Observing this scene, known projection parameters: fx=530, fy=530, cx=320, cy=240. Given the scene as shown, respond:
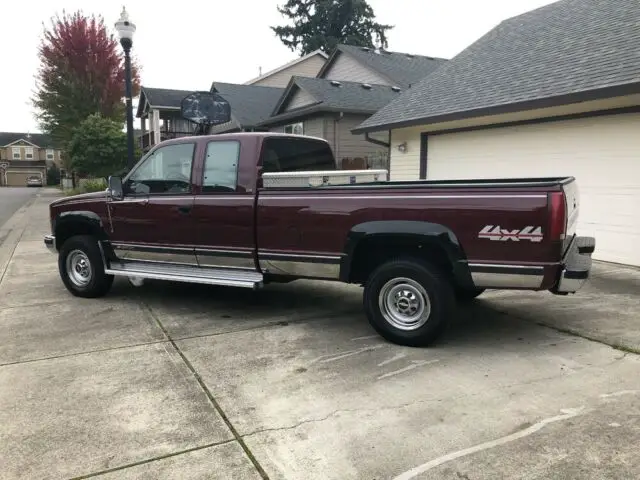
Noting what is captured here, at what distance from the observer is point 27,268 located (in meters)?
8.90

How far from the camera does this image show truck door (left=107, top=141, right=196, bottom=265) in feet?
19.0

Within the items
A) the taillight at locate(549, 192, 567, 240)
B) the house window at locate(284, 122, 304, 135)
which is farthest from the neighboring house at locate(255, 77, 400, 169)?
the taillight at locate(549, 192, 567, 240)

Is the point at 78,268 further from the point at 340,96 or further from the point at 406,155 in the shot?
the point at 340,96

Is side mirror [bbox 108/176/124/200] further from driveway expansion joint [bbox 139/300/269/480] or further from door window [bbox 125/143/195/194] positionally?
driveway expansion joint [bbox 139/300/269/480]

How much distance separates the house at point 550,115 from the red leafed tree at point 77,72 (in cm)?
2532

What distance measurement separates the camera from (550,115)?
9336 millimetres

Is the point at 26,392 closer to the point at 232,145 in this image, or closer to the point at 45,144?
the point at 232,145

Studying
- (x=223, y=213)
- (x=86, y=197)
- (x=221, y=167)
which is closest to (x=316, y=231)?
(x=223, y=213)

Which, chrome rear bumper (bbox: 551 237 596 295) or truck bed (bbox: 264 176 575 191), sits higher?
truck bed (bbox: 264 176 575 191)

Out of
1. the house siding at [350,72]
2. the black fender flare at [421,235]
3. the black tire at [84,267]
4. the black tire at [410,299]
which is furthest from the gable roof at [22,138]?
the black tire at [410,299]

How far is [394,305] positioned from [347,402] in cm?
131

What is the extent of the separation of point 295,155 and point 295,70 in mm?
28048

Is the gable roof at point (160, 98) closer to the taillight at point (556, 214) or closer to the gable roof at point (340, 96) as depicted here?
the gable roof at point (340, 96)

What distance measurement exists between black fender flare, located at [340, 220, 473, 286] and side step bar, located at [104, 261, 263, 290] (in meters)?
1.22
